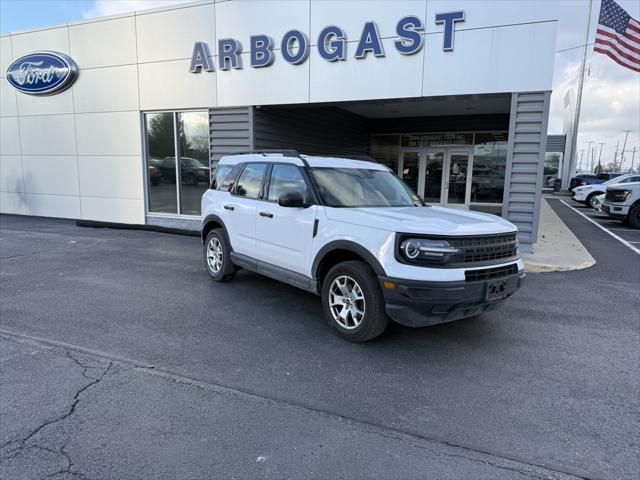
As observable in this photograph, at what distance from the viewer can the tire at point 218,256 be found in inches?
263

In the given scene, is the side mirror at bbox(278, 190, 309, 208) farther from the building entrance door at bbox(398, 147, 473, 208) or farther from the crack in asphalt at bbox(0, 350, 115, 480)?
the building entrance door at bbox(398, 147, 473, 208)

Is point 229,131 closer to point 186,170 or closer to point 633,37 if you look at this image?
point 186,170

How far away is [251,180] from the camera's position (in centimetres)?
626

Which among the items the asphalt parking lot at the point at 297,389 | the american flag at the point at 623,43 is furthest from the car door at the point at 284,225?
the american flag at the point at 623,43

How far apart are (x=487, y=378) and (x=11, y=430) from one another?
3.74 metres

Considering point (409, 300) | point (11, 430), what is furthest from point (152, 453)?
point (409, 300)

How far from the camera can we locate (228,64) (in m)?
10.5

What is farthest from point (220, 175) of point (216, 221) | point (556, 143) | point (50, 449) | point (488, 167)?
point (556, 143)

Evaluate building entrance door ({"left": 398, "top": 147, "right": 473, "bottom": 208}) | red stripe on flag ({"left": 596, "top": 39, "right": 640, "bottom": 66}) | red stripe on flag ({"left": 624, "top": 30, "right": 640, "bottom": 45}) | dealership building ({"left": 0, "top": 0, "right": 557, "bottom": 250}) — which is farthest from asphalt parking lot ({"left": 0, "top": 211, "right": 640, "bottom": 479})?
building entrance door ({"left": 398, "top": 147, "right": 473, "bottom": 208})

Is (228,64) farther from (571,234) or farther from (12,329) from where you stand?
(571,234)

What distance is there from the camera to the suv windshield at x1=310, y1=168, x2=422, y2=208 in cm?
510

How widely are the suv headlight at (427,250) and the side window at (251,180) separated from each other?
2678 millimetres

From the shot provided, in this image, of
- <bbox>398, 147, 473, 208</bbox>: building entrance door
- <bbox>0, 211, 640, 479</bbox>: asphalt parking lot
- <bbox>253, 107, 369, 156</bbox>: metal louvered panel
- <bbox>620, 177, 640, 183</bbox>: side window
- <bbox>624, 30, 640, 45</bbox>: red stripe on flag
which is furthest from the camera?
<bbox>620, 177, 640, 183</bbox>: side window

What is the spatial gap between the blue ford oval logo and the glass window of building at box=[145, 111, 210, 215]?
9.21 feet
